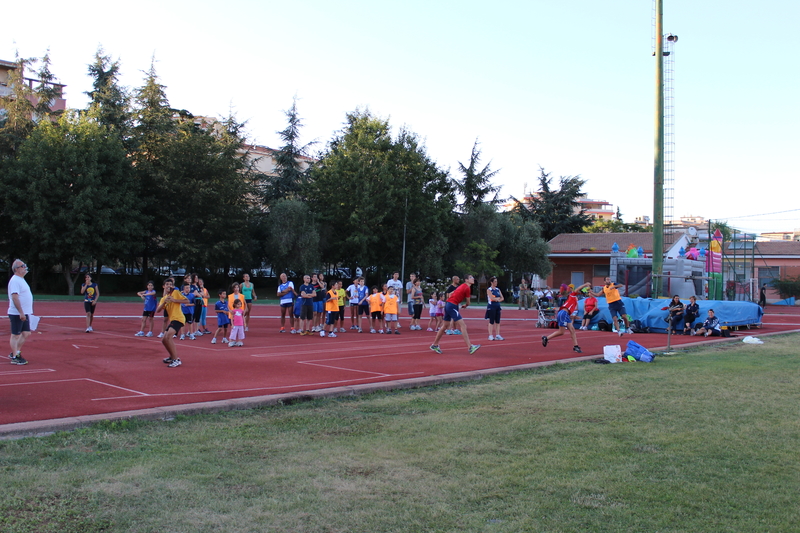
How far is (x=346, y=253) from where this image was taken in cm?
4597

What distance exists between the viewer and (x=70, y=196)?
35281mm

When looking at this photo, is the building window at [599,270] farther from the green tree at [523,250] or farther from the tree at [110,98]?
the tree at [110,98]

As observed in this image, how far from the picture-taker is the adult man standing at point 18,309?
37.0 feet

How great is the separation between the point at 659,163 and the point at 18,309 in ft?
77.4

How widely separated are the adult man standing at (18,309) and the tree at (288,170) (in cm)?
3908

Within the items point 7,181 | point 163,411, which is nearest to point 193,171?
point 7,181

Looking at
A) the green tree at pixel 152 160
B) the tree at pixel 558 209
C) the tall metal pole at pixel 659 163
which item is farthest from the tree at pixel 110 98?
the tree at pixel 558 209

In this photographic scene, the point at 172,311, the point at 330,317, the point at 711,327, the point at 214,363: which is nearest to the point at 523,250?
the point at 711,327

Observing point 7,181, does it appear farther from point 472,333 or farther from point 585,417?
point 585,417

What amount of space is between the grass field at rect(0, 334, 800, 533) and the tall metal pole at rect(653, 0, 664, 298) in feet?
60.9

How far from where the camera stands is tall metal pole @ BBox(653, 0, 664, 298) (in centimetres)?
2661

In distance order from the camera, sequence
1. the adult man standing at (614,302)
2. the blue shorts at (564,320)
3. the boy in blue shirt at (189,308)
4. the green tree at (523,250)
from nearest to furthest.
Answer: the blue shorts at (564,320) < the boy in blue shirt at (189,308) < the adult man standing at (614,302) < the green tree at (523,250)

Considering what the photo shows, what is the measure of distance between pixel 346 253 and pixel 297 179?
8.72m

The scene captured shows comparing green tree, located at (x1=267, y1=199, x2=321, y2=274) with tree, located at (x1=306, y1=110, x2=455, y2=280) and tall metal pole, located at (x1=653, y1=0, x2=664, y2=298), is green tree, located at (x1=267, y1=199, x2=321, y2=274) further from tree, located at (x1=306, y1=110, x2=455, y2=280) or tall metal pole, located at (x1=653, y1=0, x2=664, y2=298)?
tall metal pole, located at (x1=653, y1=0, x2=664, y2=298)
